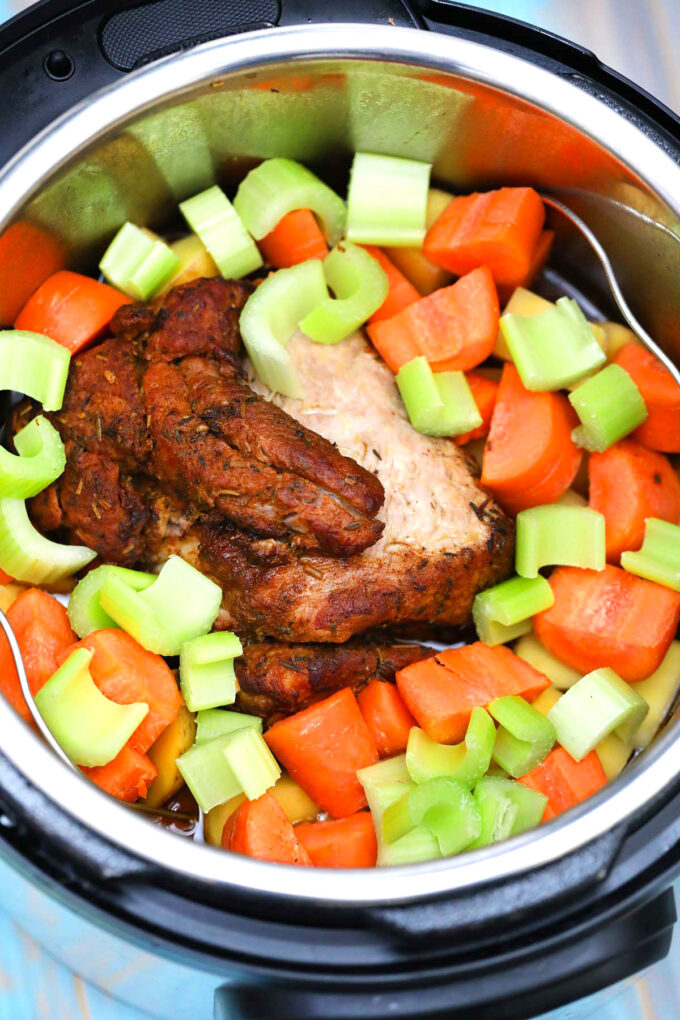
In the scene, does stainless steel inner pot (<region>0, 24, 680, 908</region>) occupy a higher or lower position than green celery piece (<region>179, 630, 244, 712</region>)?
higher

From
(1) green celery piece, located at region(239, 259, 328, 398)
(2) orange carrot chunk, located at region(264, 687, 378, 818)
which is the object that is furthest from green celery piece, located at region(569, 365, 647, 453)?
(2) orange carrot chunk, located at region(264, 687, 378, 818)

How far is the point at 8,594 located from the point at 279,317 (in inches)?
28.4

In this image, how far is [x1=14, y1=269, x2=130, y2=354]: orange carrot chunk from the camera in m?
1.84

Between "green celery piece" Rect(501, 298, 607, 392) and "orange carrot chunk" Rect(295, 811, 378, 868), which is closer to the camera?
"orange carrot chunk" Rect(295, 811, 378, 868)

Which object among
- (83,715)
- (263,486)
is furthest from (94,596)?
(263,486)

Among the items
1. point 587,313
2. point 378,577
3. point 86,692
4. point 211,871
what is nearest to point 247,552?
point 378,577

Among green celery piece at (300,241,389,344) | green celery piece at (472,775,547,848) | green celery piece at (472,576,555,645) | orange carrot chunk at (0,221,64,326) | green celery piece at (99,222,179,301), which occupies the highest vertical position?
orange carrot chunk at (0,221,64,326)

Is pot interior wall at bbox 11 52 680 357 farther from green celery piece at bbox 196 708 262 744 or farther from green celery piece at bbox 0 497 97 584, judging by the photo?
green celery piece at bbox 196 708 262 744

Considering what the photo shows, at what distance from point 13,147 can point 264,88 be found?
0.46 metres

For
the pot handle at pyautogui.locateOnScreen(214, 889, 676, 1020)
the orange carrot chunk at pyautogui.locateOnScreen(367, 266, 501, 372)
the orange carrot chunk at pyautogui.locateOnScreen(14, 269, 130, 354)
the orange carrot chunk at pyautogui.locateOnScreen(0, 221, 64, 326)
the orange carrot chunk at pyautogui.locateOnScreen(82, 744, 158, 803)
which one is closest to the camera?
the pot handle at pyautogui.locateOnScreen(214, 889, 676, 1020)

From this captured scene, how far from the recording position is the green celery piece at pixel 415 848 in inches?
61.1

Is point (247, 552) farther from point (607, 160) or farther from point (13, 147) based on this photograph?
point (607, 160)

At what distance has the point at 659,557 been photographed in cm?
182

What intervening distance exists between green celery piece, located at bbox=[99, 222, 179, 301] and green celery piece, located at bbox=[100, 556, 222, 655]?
0.57 metres
